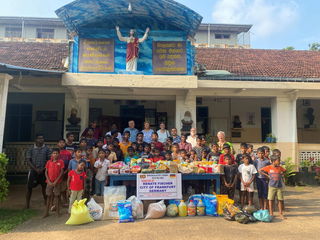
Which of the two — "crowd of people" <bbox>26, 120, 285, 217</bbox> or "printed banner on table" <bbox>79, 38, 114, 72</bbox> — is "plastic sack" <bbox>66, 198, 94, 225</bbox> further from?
"printed banner on table" <bbox>79, 38, 114, 72</bbox>

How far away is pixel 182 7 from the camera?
282 inches

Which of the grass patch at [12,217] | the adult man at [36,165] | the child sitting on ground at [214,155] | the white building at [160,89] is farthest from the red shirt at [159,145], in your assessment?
the grass patch at [12,217]

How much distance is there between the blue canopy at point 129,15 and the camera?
23.4 feet

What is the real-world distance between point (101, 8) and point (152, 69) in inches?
92.4

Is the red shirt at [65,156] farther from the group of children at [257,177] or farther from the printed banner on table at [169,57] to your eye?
the printed banner on table at [169,57]

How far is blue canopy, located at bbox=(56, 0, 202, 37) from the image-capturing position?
714 cm

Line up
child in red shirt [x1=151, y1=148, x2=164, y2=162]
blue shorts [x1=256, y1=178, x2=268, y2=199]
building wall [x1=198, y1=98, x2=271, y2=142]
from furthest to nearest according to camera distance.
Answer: building wall [x1=198, y1=98, x2=271, y2=142] < child in red shirt [x1=151, y1=148, x2=164, y2=162] < blue shorts [x1=256, y1=178, x2=268, y2=199]

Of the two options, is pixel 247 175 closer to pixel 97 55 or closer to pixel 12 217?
pixel 12 217

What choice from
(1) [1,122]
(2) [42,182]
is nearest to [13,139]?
(1) [1,122]

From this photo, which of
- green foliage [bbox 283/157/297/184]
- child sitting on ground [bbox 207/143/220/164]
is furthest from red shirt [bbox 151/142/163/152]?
green foliage [bbox 283/157/297/184]

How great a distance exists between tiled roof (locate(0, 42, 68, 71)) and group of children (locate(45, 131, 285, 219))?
4185 mm

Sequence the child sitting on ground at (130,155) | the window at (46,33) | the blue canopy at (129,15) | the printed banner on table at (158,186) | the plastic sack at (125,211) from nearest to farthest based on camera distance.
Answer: the plastic sack at (125,211) → the printed banner on table at (158,186) → the child sitting on ground at (130,155) → the blue canopy at (129,15) → the window at (46,33)

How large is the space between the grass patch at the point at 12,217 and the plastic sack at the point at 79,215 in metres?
1.02

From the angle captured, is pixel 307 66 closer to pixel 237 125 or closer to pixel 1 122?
pixel 237 125
